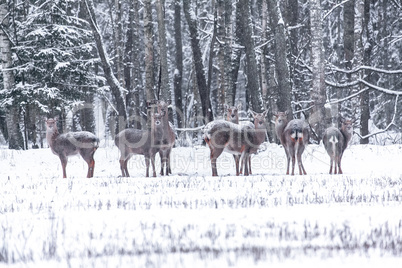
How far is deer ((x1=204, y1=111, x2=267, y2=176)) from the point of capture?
14336 millimetres

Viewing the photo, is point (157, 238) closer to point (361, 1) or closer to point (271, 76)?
point (361, 1)

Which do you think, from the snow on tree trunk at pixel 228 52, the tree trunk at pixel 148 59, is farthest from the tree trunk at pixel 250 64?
the tree trunk at pixel 148 59

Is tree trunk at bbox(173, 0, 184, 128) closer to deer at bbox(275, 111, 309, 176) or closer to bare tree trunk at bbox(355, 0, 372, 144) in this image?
bare tree trunk at bbox(355, 0, 372, 144)

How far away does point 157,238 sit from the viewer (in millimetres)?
4883

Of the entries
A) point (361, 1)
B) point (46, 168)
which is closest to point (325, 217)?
point (46, 168)

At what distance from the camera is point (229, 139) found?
14.5 metres

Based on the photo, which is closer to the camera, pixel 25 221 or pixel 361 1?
pixel 25 221

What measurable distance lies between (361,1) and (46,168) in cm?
1472

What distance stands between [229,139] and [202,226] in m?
9.17

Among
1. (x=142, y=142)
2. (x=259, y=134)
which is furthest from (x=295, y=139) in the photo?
(x=142, y=142)

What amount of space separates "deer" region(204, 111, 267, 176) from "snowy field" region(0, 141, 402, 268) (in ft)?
14.8

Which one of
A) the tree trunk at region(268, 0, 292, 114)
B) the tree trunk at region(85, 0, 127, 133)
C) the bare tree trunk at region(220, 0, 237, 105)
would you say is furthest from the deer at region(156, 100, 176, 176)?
the bare tree trunk at region(220, 0, 237, 105)

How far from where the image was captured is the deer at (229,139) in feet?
47.0

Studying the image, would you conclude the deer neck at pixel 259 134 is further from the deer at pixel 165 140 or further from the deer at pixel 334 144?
the deer at pixel 165 140
